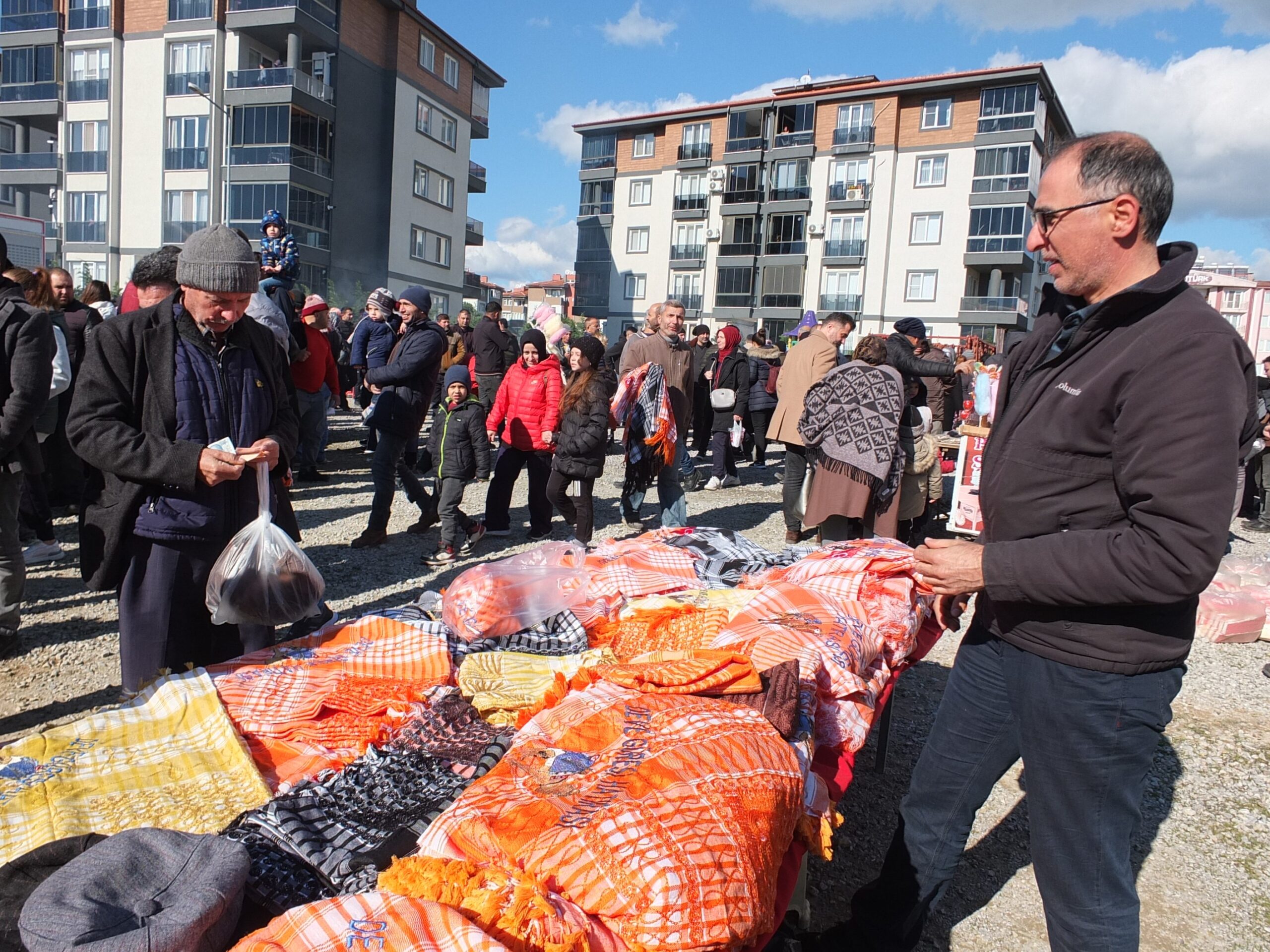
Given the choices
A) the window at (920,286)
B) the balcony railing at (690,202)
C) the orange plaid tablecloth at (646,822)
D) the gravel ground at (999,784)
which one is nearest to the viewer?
the orange plaid tablecloth at (646,822)

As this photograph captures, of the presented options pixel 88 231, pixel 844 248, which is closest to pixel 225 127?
pixel 88 231

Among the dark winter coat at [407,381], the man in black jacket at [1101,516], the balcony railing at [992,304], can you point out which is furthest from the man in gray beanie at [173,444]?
the balcony railing at [992,304]

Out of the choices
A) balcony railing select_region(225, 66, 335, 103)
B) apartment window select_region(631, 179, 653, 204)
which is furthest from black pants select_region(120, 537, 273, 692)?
apartment window select_region(631, 179, 653, 204)

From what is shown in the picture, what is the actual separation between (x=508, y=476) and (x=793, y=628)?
492 centimetres

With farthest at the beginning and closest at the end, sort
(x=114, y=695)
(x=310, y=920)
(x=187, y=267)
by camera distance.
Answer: (x=114, y=695) → (x=187, y=267) → (x=310, y=920)

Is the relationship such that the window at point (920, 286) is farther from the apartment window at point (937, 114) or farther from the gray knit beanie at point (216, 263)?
the gray knit beanie at point (216, 263)

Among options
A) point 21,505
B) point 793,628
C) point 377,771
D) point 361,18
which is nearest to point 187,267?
point 377,771

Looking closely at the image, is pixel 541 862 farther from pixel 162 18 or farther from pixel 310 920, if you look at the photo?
pixel 162 18

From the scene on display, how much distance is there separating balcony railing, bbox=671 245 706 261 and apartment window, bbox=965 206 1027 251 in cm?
1470

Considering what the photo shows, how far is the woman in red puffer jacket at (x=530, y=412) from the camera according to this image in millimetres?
7082

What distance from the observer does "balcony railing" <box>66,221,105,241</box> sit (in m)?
34.6

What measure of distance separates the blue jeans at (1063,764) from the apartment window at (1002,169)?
42.7m

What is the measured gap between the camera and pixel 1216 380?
1.67 m

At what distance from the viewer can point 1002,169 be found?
39.7m
